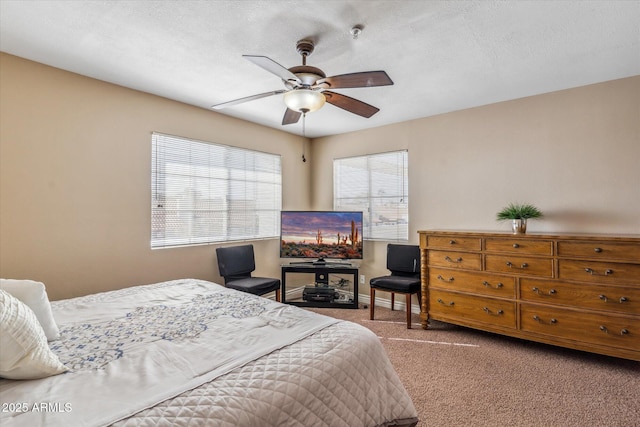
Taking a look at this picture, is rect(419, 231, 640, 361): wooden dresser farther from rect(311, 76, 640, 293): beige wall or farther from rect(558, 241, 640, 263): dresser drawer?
rect(311, 76, 640, 293): beige wall

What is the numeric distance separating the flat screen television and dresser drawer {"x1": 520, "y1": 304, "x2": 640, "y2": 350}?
2.04 metres

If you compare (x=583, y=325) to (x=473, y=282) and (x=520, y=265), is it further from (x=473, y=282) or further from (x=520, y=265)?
(x=473, y=282)

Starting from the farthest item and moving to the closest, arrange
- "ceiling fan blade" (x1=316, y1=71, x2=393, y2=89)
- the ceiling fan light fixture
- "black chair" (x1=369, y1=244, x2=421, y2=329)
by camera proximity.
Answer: "black chair" (x1=369, y1=244, x2=421, y2=329) → the ceiling fan light fixture → "ceiling fan blade" (x1=316, y1=71, x2=393, y2=89)

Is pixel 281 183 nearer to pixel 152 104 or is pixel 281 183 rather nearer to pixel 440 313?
pixel 152 104

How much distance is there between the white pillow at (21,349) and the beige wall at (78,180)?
1584mm

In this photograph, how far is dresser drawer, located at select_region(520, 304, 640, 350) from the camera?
2.41 meters

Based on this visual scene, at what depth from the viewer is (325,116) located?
389cm

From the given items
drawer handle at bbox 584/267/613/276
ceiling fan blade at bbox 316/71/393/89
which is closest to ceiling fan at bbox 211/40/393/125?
ceiling fan blade at bbox 316/71/393/89

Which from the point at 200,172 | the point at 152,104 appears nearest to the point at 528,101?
the point at 200,172

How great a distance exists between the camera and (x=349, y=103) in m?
2.40

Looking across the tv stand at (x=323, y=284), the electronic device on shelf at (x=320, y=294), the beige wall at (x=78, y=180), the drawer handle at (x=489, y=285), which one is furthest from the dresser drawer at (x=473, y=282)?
the beige wall at (x=78, y=180)

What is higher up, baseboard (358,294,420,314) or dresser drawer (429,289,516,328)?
dresser drawer (429,289,516,328)

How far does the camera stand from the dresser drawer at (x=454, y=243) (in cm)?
311

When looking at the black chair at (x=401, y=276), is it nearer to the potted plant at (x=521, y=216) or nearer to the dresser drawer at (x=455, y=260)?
the dresser drawer at (x=455, y=260)
